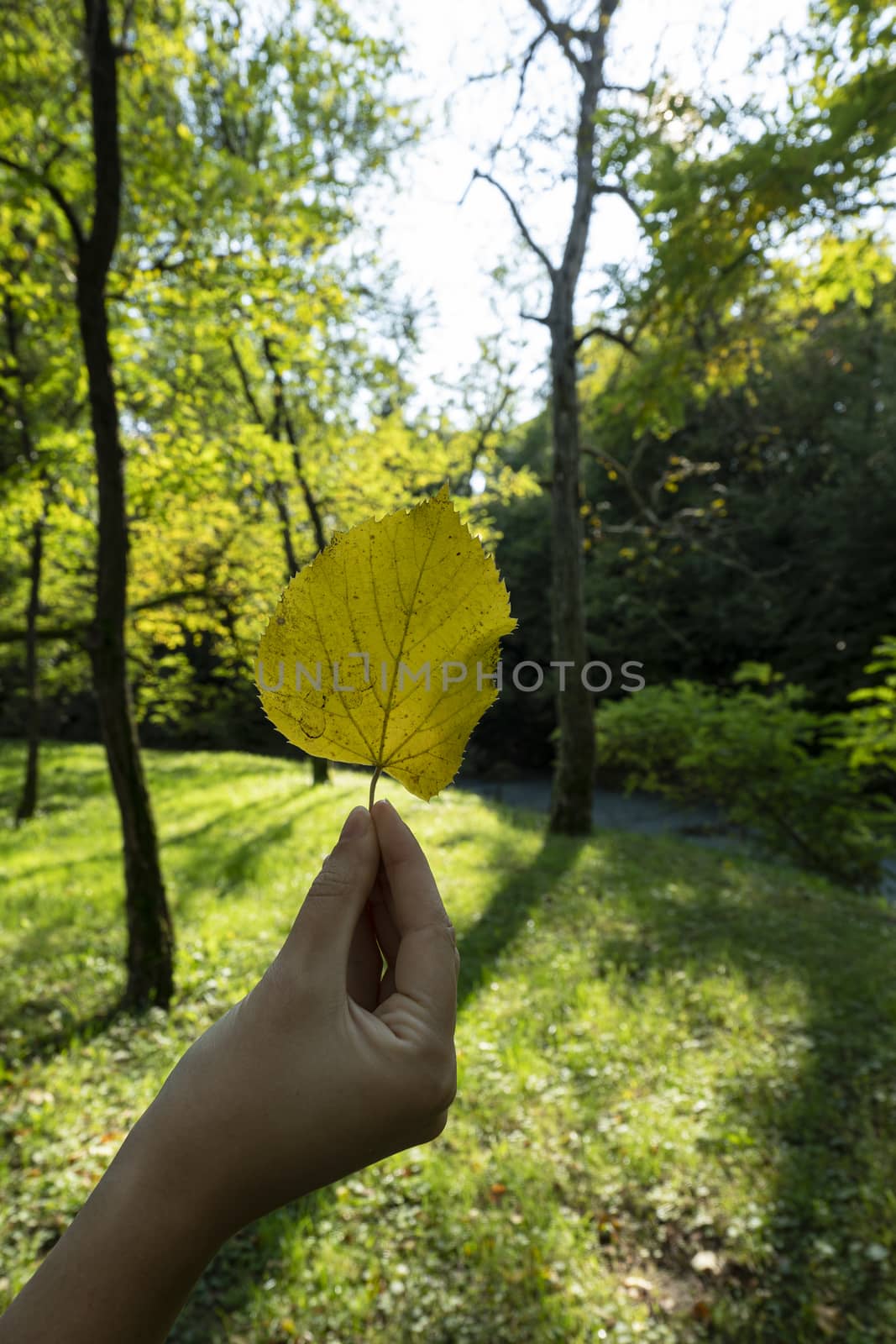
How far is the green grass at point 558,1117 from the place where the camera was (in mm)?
2623

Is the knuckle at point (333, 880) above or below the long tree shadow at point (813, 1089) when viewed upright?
above

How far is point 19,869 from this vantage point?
7117 mm

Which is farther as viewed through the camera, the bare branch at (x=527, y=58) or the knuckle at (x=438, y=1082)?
the bare branch at (x=527, y=58)

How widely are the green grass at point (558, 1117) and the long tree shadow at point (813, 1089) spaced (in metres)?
0.01

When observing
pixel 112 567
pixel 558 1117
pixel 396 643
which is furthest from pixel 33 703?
pixel 396 643

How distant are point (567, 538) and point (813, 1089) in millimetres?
5297

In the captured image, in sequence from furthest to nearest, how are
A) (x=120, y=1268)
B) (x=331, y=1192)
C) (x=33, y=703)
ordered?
(x=33, y=703) < (x=331, y=1192) < (x=120, y=1268)

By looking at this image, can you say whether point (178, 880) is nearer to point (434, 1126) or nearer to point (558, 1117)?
point (558, 1117)

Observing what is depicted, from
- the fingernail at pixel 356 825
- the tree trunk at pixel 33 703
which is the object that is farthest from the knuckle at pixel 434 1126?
the tree trunk at pixel 33 703

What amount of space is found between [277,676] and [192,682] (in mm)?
12546

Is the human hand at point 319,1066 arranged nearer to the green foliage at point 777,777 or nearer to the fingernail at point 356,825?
the fingernail at point 356,825

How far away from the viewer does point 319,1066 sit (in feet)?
2.34

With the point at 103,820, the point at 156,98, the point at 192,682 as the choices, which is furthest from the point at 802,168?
the point at 192,682

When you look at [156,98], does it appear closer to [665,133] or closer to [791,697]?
[665,133]
